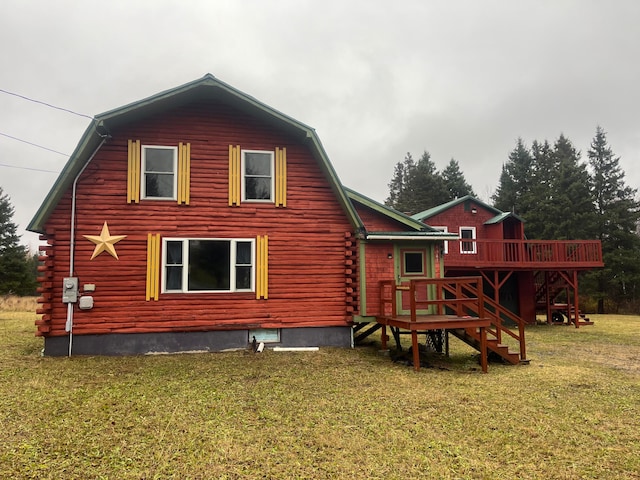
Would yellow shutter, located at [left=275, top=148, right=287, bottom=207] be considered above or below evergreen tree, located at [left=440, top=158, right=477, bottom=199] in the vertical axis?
below

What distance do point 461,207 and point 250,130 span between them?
16.0 meters

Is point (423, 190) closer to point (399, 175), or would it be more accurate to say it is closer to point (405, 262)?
point (399, 175)

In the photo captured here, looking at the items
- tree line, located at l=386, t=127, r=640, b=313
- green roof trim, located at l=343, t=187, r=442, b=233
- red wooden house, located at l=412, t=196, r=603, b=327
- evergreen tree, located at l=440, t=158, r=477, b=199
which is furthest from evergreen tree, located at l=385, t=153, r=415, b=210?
green roof trim, located at l=343, t=187, r=442, b=233

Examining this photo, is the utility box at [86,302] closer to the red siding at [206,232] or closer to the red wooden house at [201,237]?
the red wooden house at [201,237]

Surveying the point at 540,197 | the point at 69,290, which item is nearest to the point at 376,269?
the point at 69,290

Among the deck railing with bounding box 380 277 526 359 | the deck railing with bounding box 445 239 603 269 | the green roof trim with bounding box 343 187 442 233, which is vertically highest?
the green roof trim with bounding box 343 187 442 233

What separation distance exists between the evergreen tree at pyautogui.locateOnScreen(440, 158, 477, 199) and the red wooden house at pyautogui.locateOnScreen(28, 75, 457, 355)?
4323 cm

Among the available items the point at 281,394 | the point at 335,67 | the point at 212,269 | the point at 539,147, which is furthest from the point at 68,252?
the point at 539,147

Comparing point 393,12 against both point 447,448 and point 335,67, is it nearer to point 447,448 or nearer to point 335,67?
point 335,67

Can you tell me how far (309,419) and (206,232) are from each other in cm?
616

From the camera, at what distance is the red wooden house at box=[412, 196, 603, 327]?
770 inches

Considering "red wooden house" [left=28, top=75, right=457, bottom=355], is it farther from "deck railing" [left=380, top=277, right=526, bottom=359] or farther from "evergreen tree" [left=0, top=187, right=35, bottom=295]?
"evergreen tree" [left=0, top=187, right=35, bottom=295]

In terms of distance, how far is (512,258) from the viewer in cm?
1989

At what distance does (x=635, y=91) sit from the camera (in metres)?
45.9
